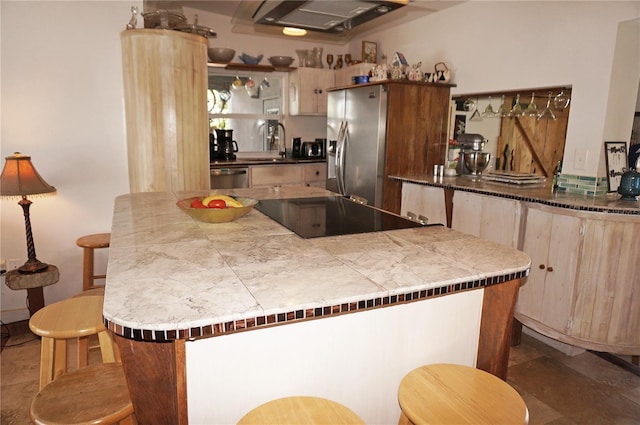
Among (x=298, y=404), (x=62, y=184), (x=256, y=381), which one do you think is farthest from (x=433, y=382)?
(x=62, y=184)

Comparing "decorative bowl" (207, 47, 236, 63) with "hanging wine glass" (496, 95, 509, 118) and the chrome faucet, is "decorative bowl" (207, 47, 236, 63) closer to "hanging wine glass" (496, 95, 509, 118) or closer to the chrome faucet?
the chrome faucet

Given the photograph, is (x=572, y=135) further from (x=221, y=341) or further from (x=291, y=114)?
(x=291, y=114)

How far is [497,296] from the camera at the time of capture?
4.75 feet

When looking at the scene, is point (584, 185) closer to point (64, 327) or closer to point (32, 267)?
point (64, 327)

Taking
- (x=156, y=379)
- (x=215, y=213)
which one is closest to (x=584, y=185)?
(x=215, y=213)

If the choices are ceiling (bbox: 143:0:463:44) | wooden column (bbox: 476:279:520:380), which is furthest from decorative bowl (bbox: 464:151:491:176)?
wooden column (bbox: 476:279:520:380)

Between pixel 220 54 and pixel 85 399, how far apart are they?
Answer: 4.15 metres

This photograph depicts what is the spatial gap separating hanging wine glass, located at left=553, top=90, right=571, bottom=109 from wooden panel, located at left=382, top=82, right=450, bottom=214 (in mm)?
1080

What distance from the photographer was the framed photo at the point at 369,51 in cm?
494

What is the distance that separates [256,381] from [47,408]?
60 centimetres

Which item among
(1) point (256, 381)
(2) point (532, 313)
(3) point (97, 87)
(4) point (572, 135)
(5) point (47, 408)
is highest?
(3) point (97, 87)

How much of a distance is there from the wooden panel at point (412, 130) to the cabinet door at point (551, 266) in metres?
1.50

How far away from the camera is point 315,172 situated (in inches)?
201

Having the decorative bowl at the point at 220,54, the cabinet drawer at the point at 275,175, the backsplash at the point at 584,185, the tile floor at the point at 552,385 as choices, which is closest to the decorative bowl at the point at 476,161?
the backsplash at the point at 584,185
